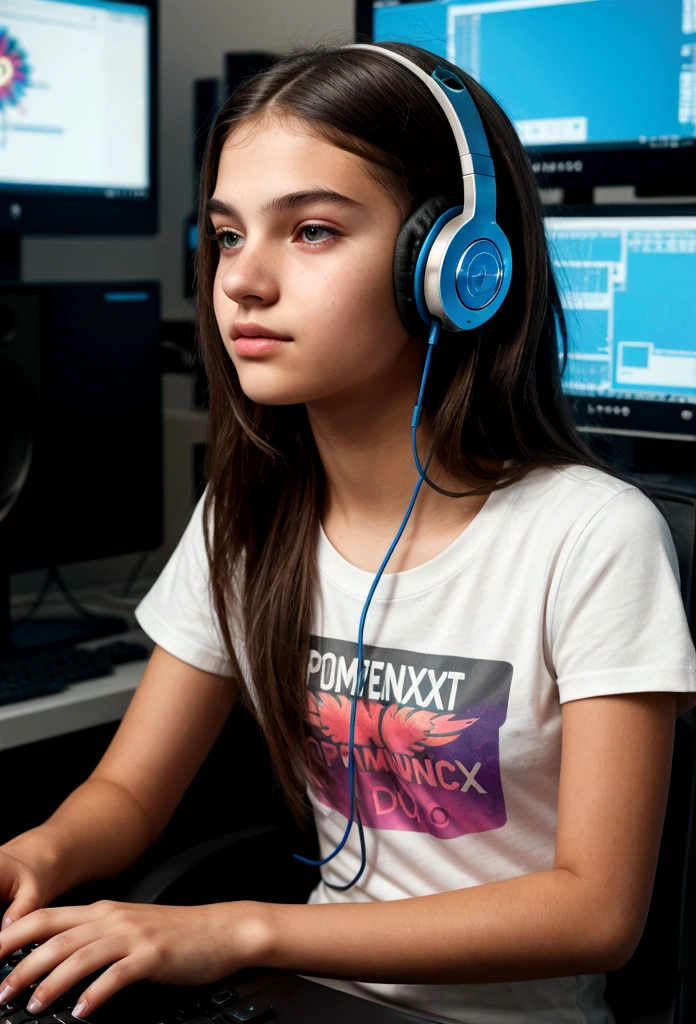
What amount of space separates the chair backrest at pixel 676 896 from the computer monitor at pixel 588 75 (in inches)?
19.6

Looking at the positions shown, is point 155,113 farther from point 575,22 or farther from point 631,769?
point 631,769

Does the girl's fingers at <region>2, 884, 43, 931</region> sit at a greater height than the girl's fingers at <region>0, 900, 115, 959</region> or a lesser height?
lesser

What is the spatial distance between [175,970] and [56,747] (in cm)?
74

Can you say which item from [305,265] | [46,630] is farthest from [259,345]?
[46,630]

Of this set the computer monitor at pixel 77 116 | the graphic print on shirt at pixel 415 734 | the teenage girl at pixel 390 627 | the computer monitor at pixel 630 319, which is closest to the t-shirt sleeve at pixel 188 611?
the teenage girl at pixel 390 627

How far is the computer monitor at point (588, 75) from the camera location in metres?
1.18

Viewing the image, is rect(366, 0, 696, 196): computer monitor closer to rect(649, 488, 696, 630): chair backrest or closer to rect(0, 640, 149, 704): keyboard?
rect(649, 488, 696, 630): chair backrest

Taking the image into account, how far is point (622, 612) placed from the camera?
32.2 inches

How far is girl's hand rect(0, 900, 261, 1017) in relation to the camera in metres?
0.70

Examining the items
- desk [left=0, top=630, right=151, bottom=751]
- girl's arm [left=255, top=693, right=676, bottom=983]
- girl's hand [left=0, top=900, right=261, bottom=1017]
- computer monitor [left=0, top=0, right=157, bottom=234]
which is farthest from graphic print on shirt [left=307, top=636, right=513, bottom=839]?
computer monitor [left=0, top=0, right=157, bottom=234]

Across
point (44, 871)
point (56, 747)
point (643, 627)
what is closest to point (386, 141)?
point (643, 627)

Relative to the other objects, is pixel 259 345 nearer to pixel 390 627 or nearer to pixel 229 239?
pixel 229 239

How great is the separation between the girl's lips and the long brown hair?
0.13 meters

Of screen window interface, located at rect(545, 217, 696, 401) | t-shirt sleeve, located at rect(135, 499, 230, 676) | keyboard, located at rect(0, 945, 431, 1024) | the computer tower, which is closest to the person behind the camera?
keyboard, located at rect(0, 945, 431, 1024)
